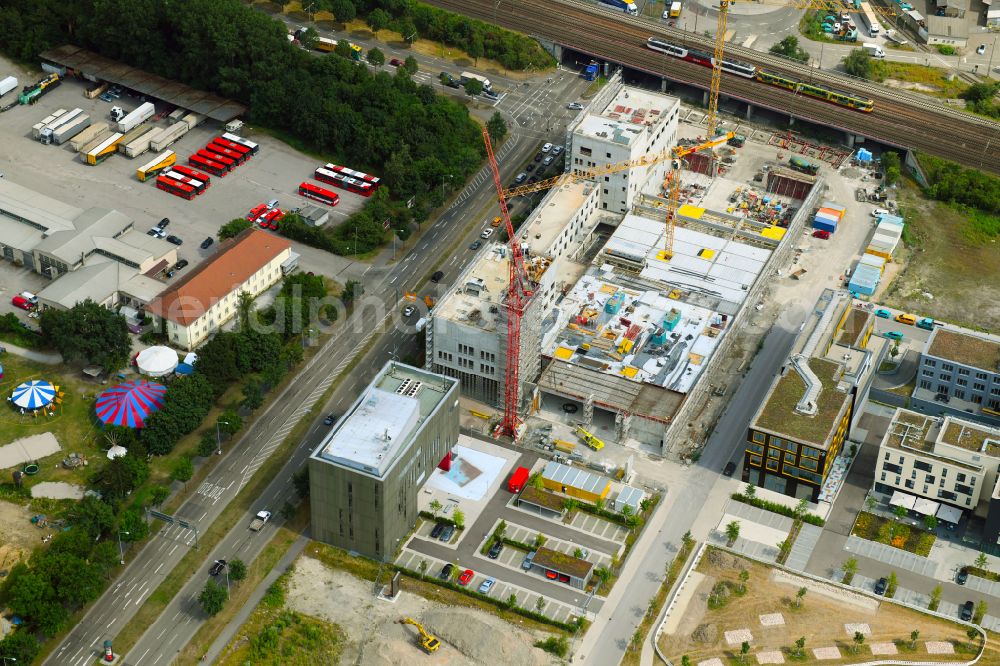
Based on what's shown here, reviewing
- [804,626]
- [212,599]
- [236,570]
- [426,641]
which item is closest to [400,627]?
[426,641]

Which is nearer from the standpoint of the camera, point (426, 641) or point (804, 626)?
point (426, 641)

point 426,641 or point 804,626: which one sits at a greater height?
point 804,626

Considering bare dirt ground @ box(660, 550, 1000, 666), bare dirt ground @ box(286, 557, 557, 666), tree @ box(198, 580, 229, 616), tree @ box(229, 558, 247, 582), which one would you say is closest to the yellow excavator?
bare dirt ground @ box(286, 557, 557, 666)

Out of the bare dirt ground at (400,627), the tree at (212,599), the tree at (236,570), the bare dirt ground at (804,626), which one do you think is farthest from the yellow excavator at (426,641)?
the bare dirt ground at (804,626)

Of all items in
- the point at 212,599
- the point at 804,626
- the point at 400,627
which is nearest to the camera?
the point at 212,599

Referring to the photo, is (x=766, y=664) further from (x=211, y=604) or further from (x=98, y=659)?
(x=98, y=659)

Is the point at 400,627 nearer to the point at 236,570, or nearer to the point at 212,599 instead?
the point at 236,570

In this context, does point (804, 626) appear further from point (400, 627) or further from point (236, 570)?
point (236, 570)

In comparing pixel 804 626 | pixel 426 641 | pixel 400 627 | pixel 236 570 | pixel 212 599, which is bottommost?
pixel 400 627

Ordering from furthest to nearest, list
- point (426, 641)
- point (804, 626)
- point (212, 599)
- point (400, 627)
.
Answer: point (804, 626)
point (400, 627)
point (212, 599)
point (426, 641)
